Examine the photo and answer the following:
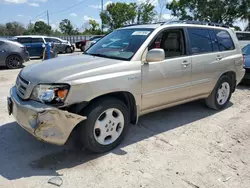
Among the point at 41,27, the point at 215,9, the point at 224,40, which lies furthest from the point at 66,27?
the point at 224,40

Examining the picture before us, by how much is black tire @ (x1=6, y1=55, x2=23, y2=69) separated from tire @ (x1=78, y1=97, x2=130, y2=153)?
9.11 metres

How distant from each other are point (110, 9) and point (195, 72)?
39015mm

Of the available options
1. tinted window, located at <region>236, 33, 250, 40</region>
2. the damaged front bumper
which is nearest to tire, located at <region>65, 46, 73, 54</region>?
tinted window, located at <region>236, 33, 250, 40</region>

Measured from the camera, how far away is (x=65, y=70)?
123 inches

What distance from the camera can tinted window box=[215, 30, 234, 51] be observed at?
16.5ft

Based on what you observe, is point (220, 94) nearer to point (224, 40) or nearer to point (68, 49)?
point (224, 40)

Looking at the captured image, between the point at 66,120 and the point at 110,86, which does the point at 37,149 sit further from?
the point at 110,86

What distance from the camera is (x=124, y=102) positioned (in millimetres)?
3592

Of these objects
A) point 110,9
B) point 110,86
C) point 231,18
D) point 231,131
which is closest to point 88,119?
point 110,86

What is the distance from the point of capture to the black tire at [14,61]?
35.7 ft

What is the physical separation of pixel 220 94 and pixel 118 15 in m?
37.3

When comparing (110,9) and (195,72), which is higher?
(110,9)

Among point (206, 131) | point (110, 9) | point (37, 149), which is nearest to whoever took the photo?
point (37, 149)

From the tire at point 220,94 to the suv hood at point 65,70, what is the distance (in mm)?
2518
